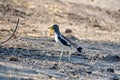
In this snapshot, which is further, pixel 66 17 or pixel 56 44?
pixel 66 17

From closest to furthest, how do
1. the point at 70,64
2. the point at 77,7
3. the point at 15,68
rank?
1. the point at 15,68
2. the point at 70,64
3. the point at 77,7

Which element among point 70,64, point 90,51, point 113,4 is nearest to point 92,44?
point 90,51

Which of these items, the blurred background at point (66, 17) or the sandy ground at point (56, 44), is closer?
the sandy ground at point (56, 44)

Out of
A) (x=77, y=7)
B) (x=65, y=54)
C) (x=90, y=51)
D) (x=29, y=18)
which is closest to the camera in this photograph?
(x=65, y=54)

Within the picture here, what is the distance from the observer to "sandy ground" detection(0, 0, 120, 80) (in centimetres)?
1484

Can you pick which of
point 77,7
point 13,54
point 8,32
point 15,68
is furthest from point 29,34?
point 77,7

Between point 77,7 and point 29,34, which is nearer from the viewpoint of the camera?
point 29,34

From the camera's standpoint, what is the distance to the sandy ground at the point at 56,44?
584 inches

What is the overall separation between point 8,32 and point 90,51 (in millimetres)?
3059

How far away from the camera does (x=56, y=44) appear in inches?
752

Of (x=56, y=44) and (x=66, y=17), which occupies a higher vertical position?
(x=56, y=44)

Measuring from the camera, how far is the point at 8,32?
20750mm

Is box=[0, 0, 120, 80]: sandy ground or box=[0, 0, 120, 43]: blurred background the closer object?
box=[0, 0, 120, 80]: sandy ground

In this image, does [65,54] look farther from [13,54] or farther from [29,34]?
[29,34]
